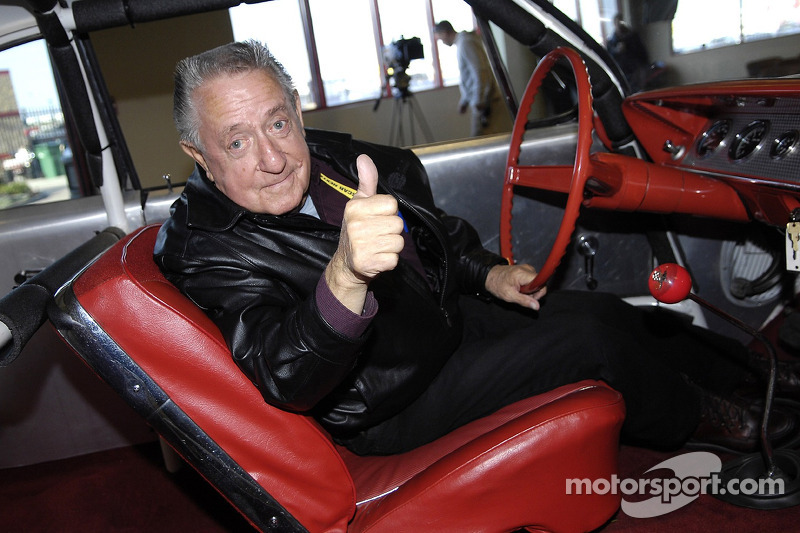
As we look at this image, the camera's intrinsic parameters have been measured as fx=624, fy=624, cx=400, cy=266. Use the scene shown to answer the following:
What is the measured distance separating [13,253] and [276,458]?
47.9 inches

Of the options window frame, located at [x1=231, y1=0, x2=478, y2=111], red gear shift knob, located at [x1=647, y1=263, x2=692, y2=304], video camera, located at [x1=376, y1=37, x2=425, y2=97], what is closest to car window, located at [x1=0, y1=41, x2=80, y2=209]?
window frame, located at [x1=231, y1=0, x2=478, y2=111]

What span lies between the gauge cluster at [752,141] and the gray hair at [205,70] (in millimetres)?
1047

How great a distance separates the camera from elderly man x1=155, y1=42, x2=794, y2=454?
102 centimetres

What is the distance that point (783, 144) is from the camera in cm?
135

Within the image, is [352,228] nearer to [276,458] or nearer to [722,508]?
[276,458]

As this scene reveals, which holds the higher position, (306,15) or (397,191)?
(306,15)

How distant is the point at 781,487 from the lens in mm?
1381

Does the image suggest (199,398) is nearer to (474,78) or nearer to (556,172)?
(556,172)

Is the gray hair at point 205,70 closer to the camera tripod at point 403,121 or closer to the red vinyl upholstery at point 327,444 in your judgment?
the red vinyl upholstery at point 327,444

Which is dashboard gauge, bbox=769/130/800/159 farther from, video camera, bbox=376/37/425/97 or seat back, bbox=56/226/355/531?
video camera, bbox=376/37/425/97

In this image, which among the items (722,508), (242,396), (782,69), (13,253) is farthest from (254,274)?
(782,69)

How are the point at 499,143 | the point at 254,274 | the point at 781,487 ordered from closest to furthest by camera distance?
the point at 254,274 → the point at 781,487 → the point at 499,143

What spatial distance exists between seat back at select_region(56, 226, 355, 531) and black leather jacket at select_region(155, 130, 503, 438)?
0.16 feet

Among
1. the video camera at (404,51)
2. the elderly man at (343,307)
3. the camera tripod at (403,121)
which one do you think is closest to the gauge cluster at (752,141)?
the elderly man at (343,307)
